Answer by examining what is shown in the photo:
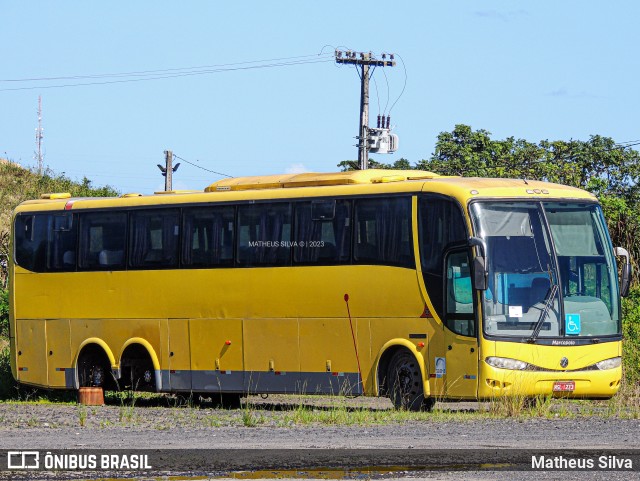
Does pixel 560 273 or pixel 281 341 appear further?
pixel 281 341

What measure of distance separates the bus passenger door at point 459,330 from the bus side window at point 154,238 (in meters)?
5.94

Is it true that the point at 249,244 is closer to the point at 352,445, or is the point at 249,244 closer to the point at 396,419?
the point at 396,419

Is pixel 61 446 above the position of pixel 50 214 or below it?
below

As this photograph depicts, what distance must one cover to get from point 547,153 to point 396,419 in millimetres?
53822

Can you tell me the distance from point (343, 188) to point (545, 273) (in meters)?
3.95

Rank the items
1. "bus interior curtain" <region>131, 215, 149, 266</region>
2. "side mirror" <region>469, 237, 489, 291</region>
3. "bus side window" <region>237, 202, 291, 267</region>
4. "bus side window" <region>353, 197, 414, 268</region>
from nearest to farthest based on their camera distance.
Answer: "side mirror" <region>469, 237, 489, 291</region> → "bus side window" <region>353, 197, 414, 268</region> → "bus side window" <region>237, 202, 291, 267</region> → "bus interior curtain" <region>131, 215, 149, 266</region>

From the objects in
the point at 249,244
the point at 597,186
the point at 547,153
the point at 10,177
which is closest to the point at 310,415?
the point at 249,244

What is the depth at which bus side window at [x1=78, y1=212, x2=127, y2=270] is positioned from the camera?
26.1 metres

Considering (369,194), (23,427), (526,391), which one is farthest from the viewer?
(369,194)

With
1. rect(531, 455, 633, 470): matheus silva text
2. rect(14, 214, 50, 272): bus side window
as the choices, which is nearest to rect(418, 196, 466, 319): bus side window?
rect(531, 455, 633, 470): matheus silva text

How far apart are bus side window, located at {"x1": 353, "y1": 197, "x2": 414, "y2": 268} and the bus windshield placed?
1.35 m

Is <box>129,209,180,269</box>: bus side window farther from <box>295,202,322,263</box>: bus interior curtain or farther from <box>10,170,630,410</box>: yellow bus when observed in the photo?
<box>295,202,322,263</box>: bus interior curtain

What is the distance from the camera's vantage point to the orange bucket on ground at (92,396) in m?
25.9

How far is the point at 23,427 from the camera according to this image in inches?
734
